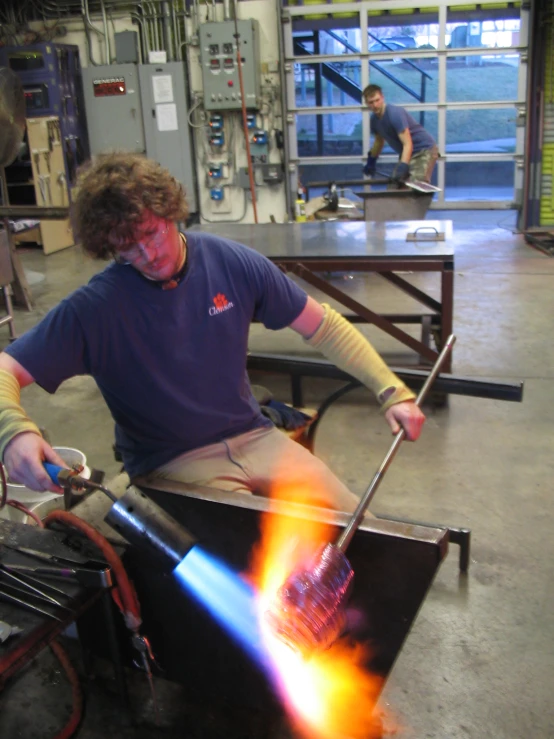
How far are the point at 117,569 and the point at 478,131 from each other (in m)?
12.3

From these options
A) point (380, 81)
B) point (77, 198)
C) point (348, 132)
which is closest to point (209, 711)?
point (77, 198)

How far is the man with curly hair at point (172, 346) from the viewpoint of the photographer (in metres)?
1.49

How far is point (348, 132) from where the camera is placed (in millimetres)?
9633

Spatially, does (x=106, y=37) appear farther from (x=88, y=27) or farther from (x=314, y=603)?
(x=314, y=603)

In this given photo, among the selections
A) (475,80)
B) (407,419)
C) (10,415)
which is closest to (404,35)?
(475,80)

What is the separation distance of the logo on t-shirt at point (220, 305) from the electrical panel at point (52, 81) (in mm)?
5702

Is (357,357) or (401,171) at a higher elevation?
(401,171)

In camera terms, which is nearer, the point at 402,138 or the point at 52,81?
the point at 402,138

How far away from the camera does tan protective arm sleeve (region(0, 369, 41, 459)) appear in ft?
4.39

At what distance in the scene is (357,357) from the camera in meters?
1.72

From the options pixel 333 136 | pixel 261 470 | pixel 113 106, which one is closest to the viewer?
pixel 261 470

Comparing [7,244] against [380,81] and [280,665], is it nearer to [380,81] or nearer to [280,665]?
[280,665]

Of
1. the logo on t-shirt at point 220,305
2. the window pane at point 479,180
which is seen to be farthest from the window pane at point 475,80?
the logo on t-shirt at point 220,305

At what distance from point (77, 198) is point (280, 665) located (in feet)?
3.50
